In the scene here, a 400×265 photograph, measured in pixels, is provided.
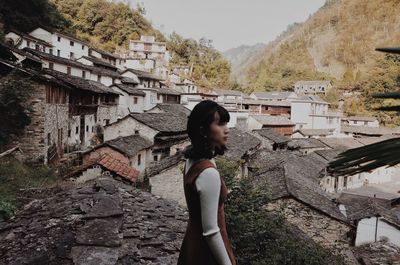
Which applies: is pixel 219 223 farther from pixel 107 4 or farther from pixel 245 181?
pixel 107 4

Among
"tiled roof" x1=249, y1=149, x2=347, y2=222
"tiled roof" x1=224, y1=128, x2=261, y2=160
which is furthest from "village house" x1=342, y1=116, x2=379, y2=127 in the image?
"tiled roof" x1=249, y1=149, x2=347, y2=222

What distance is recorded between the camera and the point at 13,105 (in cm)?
1509

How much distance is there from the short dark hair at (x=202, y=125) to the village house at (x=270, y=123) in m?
33.4

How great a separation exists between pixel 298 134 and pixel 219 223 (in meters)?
41.0

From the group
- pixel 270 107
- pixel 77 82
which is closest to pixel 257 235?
pixel 77 82

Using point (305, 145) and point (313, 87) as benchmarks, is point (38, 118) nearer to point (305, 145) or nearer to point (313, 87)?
point (305, 145)

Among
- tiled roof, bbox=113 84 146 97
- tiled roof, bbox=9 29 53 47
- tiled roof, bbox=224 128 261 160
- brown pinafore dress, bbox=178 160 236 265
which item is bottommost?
tiled roof, bbox=224 128 261 160

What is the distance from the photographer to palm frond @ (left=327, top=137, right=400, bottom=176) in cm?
79

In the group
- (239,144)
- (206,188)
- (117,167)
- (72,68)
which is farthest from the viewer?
(72,68)

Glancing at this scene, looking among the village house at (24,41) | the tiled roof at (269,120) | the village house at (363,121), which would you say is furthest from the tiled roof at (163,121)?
the village house at (363,121)

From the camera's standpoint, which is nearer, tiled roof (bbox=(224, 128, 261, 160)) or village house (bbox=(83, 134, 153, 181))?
village house (bbox=(83, 134, 153, 181))

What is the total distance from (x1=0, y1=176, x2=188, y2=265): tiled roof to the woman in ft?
7.55

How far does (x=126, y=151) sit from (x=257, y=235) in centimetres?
1081

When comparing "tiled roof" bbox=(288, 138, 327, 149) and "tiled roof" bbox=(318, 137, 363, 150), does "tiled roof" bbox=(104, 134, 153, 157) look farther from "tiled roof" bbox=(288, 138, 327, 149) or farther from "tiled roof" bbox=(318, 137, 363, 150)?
"tiled roof" bbox=(318, 137, 363, 150)
